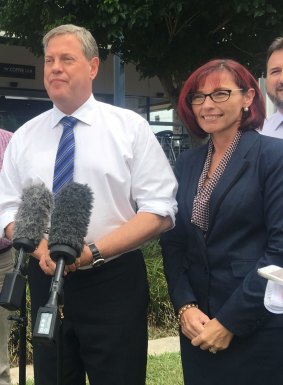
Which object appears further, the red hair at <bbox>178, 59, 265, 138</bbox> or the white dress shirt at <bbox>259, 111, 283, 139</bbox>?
the white dress shirt at <bbox>259, 111, 283, 139</bbox>

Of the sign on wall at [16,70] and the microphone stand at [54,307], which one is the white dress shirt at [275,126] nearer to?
the microphone stand at [54,307]

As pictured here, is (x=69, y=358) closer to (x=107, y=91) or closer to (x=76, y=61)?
(x=76, y=61)

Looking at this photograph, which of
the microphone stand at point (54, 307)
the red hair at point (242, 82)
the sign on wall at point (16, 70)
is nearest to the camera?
the microphone stand at point (54, 307)

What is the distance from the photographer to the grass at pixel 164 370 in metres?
4.47

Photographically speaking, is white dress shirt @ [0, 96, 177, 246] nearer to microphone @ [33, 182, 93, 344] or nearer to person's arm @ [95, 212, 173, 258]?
person's arm @ [95, 212, 173, 258]

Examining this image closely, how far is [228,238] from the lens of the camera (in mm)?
2363

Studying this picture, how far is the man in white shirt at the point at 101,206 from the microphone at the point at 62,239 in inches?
17.5

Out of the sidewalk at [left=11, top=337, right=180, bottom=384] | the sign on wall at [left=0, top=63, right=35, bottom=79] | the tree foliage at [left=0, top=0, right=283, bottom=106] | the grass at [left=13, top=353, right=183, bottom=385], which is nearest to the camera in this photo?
the grass at [left=13, top=353, right=183, bottom=385]

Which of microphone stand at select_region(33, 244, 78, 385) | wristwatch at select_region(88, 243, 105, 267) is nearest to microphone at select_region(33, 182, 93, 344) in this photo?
microphone stand at select_region(33, 244, 78, 385)

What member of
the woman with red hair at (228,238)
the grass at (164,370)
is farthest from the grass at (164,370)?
the woman with red hair at (228,238)

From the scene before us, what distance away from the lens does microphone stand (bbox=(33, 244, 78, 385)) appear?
176cm

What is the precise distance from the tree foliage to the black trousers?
4459mm

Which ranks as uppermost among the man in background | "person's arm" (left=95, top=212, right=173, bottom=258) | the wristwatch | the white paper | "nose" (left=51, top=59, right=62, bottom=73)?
"nose" (left=51, top=59, right=62, bottom=73)

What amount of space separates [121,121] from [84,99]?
0.21 m
